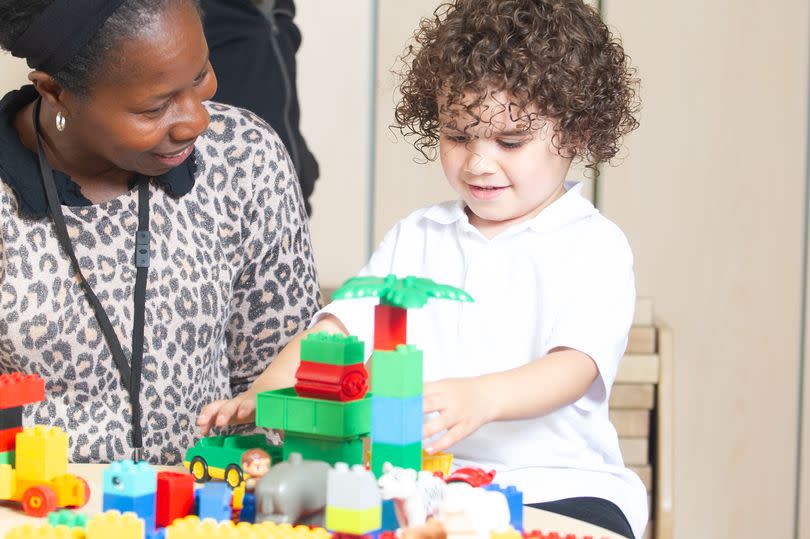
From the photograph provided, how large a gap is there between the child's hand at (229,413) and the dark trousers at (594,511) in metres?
0.31

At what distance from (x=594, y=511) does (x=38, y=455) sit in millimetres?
575

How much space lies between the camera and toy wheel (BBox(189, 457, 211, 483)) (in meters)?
1.15

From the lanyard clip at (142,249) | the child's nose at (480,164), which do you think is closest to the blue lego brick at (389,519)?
the child's nose at (480,164)

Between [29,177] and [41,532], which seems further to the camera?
[29,177]

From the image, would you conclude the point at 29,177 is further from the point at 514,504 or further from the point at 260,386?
the point at 514,504

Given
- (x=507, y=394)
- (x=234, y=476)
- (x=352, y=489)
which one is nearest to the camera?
(x=352, y=489)

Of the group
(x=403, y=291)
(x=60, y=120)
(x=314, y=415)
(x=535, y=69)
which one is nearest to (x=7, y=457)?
(x=314, y=415)

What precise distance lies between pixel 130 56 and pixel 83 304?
0.32 metres

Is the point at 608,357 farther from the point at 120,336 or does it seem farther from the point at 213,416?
the point at 120,336

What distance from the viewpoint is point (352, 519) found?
34.3 inches

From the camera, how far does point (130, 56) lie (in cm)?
134

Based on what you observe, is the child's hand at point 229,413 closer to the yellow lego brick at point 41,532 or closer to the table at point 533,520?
the table at point 533,520

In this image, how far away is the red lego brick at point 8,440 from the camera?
3.54ft

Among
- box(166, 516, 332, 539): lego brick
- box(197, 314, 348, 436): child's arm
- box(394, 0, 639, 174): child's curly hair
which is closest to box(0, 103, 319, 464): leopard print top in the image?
box(197, 314, 348, 436): child's arm
